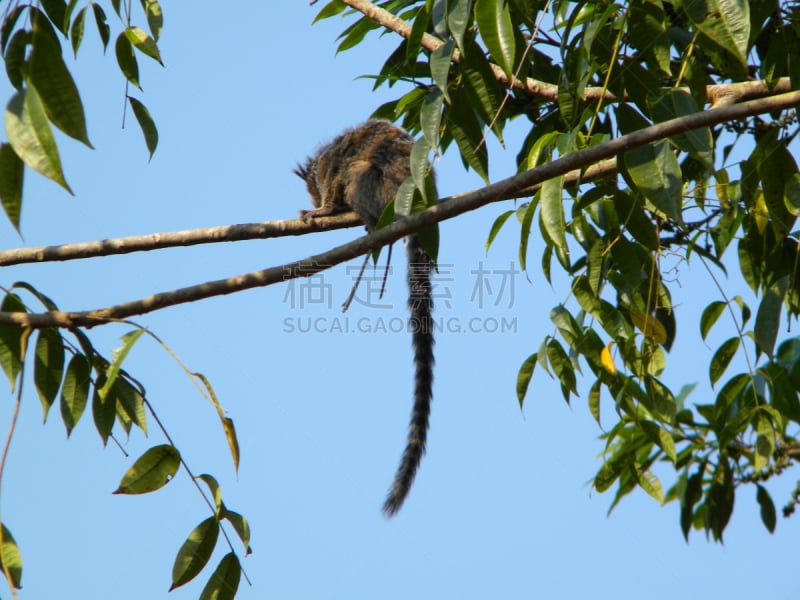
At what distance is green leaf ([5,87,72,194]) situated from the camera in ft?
5.36

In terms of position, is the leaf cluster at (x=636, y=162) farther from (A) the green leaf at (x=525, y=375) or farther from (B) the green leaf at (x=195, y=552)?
(B) the green leaf at (x=195, y=552)

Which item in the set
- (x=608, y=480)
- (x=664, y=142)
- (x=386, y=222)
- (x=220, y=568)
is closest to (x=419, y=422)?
(x=608, y=480)

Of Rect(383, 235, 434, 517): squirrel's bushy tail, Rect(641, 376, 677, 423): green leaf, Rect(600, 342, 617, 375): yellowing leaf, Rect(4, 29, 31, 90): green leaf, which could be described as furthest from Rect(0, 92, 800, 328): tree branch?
Rect(383, 235, 434, 517): squirrel's bushy tail

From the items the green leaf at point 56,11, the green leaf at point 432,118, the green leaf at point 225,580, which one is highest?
the green leaf at point 56,11

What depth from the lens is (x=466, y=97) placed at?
291cm

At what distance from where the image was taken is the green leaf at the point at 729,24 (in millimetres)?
2316

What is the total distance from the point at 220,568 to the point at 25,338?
924mm

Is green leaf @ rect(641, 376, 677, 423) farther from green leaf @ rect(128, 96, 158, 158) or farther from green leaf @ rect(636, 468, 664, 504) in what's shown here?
green leaf @ rect(128, 96, 158, 158)

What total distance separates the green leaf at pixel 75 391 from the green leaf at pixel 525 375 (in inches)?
62.8

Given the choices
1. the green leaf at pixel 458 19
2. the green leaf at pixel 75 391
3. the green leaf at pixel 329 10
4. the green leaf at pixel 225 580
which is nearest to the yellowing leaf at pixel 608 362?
the green leaf at pixel 458 19

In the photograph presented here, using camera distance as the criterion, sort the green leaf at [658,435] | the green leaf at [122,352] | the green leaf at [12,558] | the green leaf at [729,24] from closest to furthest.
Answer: the green leaf at [122,352] → the green leaf at [12,558] → the green leaf at [729,24] → the green leaf at [658,435]

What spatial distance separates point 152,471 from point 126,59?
1.56 meters

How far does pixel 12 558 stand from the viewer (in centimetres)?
220

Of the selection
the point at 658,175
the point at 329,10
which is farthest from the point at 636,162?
the point at 329,10
